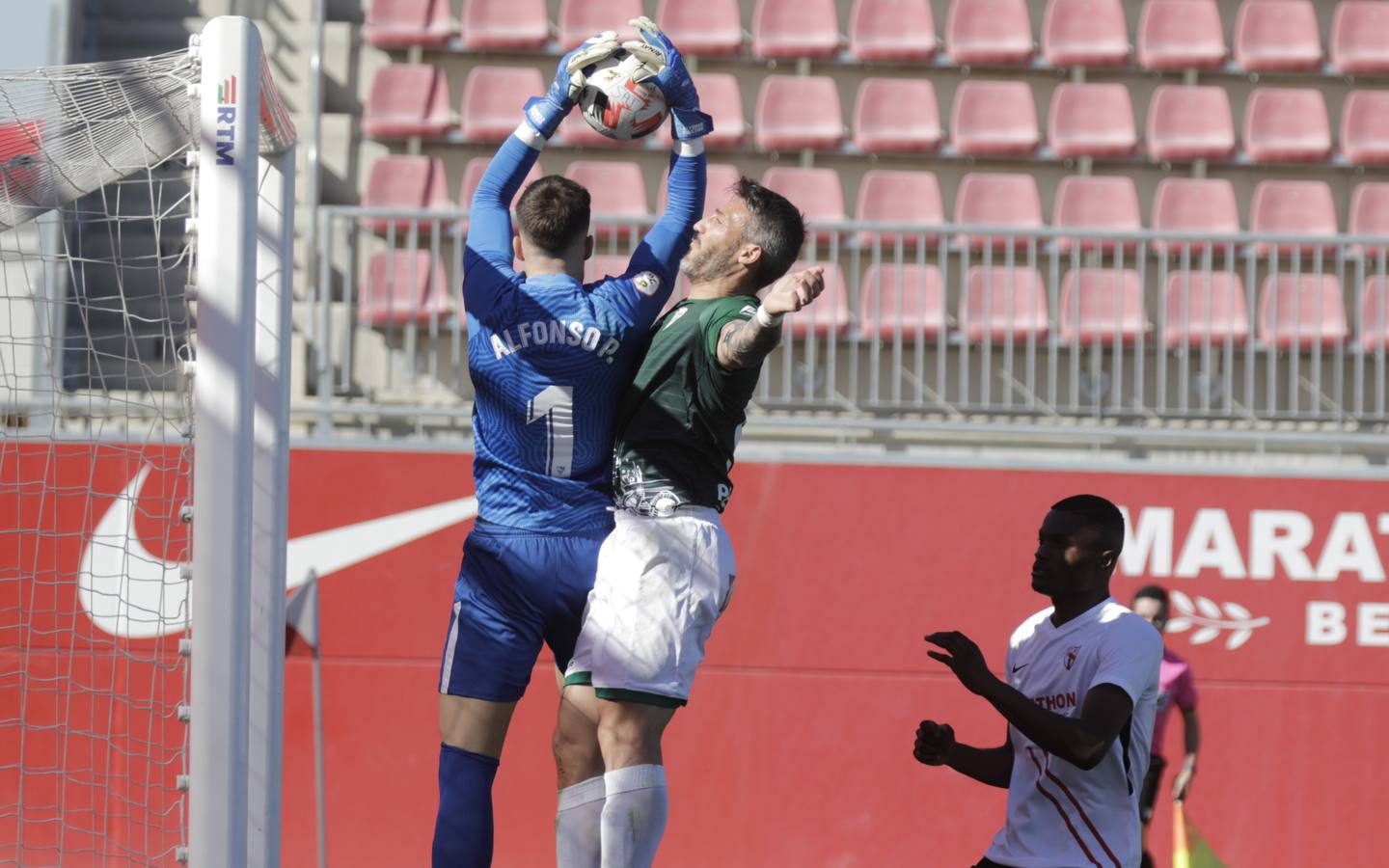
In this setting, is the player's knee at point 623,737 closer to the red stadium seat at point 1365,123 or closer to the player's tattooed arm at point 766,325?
the player's tattooed arm at point 766,325

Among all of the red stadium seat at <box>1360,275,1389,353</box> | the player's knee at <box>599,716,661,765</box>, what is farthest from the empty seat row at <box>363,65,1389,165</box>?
the player's knee at <box>599,716,661,765</box>

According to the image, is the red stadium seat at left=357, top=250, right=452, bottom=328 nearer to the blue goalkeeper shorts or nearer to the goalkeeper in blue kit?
the goalkeeper in blue kit

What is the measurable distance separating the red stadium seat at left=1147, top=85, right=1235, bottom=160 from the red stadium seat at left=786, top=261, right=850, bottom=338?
2.64 m

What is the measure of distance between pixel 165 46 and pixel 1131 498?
6.74 meters

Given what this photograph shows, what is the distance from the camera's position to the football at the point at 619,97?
3939 mm

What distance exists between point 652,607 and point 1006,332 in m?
5.02

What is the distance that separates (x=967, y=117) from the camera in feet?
32.8

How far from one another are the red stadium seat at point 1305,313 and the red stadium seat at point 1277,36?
173 cm

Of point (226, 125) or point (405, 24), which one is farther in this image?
point (405, 24)

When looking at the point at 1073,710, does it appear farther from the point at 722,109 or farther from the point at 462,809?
the point at 722,109

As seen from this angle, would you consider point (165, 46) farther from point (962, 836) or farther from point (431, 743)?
point (962, 836)

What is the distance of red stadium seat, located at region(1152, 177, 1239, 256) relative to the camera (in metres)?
9.75

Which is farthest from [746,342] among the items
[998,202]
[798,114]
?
[798,114]

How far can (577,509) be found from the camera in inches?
154
